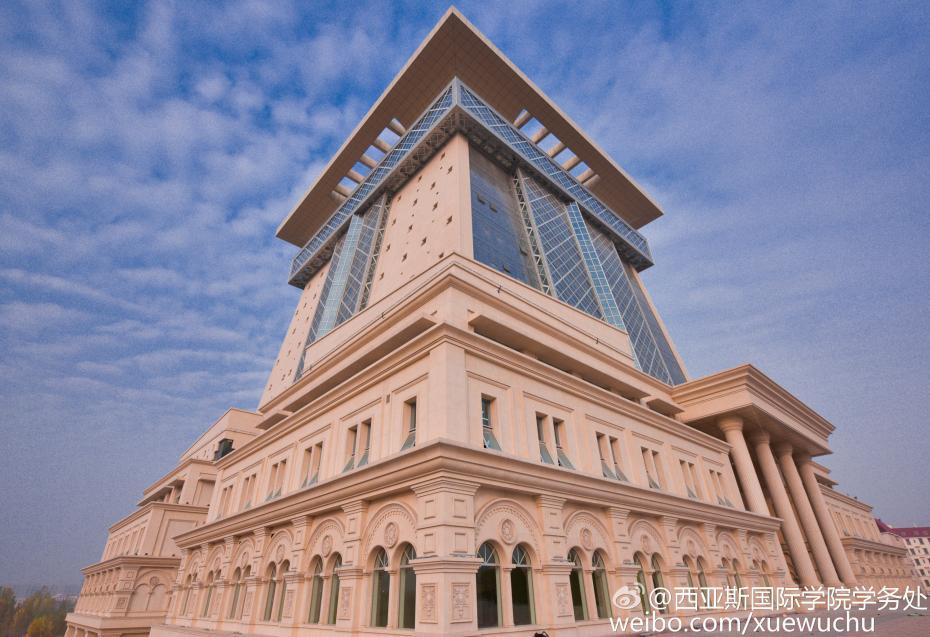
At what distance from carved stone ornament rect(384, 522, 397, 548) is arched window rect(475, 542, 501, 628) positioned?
2424 mm

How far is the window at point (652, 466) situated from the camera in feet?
66.6

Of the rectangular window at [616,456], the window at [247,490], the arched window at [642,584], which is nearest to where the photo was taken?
the arched window at [642,584]

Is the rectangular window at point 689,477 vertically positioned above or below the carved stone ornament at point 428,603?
above

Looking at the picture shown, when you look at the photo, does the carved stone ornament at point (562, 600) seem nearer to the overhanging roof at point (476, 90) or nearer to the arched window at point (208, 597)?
the arched window at point (208, 597)

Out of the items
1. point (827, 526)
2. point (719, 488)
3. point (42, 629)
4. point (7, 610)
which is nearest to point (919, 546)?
point (827, 526)

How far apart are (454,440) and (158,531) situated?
34.4m

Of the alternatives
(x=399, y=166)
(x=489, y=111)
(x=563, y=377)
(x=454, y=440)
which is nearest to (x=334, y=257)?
(x=399, y=166)

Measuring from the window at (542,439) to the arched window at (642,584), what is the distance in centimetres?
516

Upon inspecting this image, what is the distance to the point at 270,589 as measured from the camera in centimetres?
1852

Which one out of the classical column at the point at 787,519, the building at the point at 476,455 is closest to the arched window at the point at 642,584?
the building at the point at 476,455

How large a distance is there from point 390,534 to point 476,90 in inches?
1824

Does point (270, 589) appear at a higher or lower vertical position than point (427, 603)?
higher

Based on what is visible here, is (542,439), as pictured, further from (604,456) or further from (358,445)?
(358,445)

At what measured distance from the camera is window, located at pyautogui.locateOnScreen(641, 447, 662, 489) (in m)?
20.3
